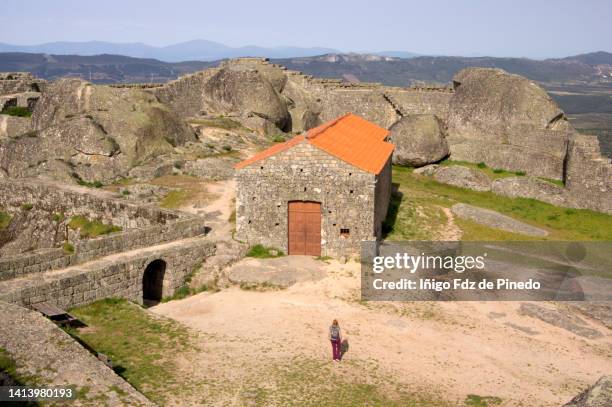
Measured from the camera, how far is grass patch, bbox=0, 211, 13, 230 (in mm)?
29127

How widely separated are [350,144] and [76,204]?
463 inches

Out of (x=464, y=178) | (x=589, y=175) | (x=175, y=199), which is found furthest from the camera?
(x=464, y=178)

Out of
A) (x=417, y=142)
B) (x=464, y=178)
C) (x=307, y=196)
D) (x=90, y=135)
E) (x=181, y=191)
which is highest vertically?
(x=90, y=135)

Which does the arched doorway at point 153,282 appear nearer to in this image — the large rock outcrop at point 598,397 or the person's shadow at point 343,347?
the person's shadow at point 343,347

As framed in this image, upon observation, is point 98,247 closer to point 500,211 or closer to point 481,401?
Answer: point 481,401

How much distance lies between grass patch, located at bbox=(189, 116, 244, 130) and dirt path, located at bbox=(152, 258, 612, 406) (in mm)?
21732

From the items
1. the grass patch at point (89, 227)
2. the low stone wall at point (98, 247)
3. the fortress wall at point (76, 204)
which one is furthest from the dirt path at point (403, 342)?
the grass patch at point (89, 227)

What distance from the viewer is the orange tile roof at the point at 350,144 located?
2519 centimetres

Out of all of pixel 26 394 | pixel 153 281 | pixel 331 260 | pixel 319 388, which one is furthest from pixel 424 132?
pixel 26 394

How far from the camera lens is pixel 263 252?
25359 millimetres

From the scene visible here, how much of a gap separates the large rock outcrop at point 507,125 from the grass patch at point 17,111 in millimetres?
27512

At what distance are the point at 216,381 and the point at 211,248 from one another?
933cm

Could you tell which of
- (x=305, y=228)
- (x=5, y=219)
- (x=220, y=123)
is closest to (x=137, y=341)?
(x=305, y=228)

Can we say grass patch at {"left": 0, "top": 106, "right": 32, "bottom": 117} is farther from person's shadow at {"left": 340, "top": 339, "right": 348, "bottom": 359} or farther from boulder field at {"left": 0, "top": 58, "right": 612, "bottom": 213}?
person's shadow at {"left": 340, "top": 339, "right": 348, "bottom": 359}
